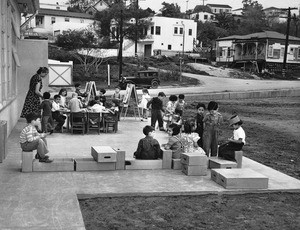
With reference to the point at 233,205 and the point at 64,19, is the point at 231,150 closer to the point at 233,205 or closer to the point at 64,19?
the point at 233,205

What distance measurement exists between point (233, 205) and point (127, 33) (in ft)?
185

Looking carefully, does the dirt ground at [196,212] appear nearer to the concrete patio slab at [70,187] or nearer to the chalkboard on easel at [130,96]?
the concrete patio slab at [70,187]

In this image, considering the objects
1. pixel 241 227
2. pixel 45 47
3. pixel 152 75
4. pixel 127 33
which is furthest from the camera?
pixel 127 33

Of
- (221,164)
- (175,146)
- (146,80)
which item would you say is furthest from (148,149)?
(146,80)

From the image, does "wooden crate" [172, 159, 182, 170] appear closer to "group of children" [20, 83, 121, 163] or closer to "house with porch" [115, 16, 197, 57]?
"group of children" [20, 83, 121, 163]

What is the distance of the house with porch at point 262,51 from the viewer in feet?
197

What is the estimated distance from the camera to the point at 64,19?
249ft

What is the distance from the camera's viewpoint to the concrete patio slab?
637cm

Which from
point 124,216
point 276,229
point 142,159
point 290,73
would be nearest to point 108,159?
point 142,159

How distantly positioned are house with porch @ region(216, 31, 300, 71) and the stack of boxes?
52.2m

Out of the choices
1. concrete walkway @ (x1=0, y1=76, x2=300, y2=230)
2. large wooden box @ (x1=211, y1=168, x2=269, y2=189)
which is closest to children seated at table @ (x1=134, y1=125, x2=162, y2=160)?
concrete walkway @ (x1=0, y1=76, x2=300, y2=230)

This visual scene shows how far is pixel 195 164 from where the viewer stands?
9266 millimetres

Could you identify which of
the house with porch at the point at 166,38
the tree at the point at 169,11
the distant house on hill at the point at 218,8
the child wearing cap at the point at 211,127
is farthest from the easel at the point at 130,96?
the distant house on hill at the point at 218,8

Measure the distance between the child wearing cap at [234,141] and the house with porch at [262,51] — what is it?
51.2 metres
